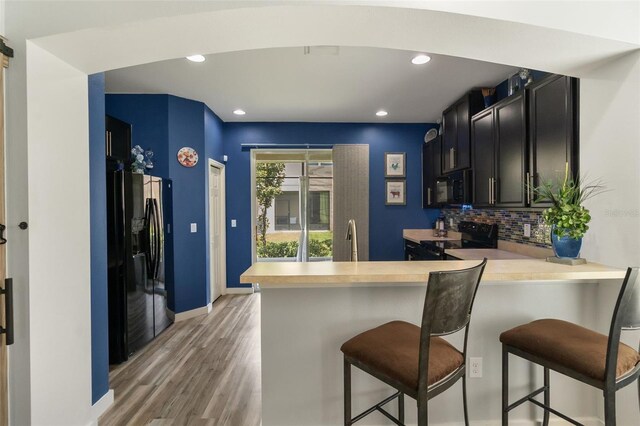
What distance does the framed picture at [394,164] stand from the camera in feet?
16.8

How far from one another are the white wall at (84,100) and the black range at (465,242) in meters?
1.83

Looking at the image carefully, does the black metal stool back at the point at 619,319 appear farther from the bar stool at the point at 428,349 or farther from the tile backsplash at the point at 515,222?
the tile backsplash at the point at 515,222

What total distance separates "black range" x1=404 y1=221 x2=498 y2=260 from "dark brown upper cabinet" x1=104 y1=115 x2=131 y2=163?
3410 mm

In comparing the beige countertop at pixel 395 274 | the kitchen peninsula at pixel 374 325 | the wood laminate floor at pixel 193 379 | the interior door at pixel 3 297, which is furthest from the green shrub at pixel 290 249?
the interior door at pixel 3 297

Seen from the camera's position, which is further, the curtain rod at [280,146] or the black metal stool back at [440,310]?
the curtain rod at [280,146]

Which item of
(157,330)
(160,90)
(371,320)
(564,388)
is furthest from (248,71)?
(564,388)

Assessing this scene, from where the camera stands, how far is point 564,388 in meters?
1.88

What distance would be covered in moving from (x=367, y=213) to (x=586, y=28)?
375cm

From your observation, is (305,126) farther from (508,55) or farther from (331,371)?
(331,371)

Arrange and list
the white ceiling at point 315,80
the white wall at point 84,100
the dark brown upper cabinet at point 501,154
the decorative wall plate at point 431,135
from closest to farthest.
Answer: the white wall at point 84,100 → the dark brown upper cabinet at point 501,154 → the white ceiling at point 315,80 → the decorative wall plate at point 431,135

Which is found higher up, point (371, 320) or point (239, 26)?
point (239, 26)

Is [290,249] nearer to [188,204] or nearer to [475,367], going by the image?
[188,204]

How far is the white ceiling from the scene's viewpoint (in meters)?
2.91

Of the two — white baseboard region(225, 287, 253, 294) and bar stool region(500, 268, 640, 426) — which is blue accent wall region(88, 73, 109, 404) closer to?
bar stool region(500, 268, 640, 426)
